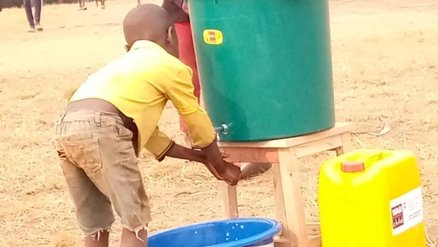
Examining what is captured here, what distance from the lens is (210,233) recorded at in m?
3.96

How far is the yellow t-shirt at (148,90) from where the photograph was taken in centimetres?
350

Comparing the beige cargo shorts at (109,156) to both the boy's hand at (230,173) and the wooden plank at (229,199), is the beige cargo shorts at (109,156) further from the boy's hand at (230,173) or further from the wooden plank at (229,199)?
the wooden plank at (229,199)

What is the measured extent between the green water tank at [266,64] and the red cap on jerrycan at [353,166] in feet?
Answer: 1.78

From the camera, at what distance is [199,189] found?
18.0 feet

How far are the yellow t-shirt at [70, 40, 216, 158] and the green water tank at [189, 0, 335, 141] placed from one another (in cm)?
23

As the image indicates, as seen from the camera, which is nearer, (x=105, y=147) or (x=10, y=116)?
(x=105, y=147)

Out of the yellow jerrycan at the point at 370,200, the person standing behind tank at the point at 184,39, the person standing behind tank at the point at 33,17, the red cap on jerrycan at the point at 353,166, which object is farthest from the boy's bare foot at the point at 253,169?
the person standing behind tank at the point at 33,17

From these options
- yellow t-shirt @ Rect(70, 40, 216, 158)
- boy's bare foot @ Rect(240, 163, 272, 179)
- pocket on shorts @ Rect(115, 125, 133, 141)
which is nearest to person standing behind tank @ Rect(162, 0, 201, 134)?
boy's bare foot @ Rect(240, 163, 272, 179)

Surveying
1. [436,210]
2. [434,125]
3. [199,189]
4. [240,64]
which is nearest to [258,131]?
[240,64]

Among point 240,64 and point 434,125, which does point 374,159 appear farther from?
point 434,125

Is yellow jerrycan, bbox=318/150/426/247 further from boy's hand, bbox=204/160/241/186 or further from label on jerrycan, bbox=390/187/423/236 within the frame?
boy's hand, bbox=204/160/241/186

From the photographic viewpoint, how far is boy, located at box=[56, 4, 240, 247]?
3.45 metres

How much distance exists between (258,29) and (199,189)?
1939mm

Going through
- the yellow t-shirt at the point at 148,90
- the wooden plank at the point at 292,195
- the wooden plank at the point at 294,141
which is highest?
the yellow t-shirt at the point at 148,90
